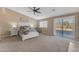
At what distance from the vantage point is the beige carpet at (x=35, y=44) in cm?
241

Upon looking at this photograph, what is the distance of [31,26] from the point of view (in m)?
2.56

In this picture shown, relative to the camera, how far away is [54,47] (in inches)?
97.2

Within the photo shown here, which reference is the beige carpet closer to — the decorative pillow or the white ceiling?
the decorative pillow

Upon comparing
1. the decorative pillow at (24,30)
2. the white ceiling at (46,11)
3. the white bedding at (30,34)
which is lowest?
the white bedding at (30,34)

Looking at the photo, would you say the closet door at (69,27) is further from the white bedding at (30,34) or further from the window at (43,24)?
the white bedding at (30,34)

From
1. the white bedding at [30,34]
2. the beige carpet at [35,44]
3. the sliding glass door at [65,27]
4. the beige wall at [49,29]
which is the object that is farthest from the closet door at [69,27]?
the white bedding at [30,34]

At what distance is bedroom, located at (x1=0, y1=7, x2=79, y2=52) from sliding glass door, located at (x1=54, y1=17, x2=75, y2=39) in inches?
2.9

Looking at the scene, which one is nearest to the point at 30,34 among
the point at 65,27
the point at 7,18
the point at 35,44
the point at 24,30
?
the point at 24,30

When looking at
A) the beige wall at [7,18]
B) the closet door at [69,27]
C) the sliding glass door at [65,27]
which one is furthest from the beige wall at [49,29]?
the beige wall at [7,18]

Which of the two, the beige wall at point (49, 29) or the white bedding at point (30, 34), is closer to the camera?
the white bedding at point (30, 34)

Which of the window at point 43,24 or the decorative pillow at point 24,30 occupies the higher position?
the window at point 43,24
